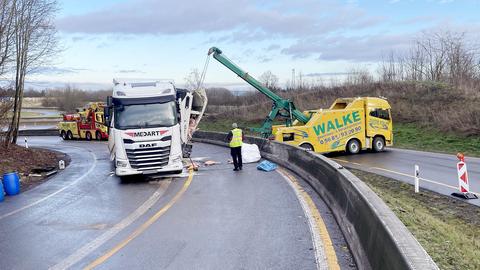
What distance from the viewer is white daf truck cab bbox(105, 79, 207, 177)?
15.1 metres

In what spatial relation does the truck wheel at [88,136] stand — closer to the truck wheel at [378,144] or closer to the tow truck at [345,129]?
the tow truck at [345,129]

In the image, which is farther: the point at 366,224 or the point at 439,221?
the point at 439,221

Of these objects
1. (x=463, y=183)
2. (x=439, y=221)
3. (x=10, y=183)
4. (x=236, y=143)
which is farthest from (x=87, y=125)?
(x=439, y=221)

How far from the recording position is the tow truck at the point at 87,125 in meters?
41.8

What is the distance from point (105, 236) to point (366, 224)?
4321 millimetres

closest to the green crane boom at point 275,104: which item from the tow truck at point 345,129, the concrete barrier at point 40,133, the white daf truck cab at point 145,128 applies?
the tow truck at point 345,129

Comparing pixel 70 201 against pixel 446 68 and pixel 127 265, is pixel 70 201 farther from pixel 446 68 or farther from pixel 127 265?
pixel 446 68

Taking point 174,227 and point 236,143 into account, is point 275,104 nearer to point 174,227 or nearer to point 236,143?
point 236,143

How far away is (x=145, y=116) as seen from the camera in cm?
1552

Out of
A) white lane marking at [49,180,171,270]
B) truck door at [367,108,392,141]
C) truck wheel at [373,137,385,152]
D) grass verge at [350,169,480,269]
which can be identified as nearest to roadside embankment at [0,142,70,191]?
white lane marking at [49,180,171,270]

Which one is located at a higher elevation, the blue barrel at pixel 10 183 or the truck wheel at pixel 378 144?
the blue barrel at pixel 10 183

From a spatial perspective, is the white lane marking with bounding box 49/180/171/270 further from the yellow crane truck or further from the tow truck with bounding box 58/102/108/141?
the tow truck with bounding box 58/102/108/141

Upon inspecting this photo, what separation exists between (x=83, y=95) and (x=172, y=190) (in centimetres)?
10184

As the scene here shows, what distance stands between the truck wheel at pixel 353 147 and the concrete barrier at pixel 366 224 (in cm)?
1161
